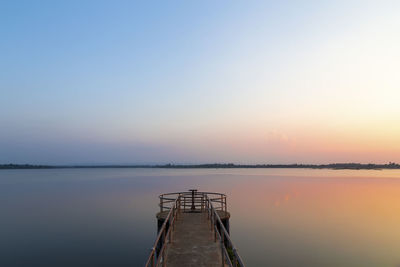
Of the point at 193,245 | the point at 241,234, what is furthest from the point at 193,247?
the point at 241,234

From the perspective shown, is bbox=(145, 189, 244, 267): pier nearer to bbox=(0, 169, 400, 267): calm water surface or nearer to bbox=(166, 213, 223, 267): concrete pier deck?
bbox=(166, 213, 223, 267): concrete pier deck

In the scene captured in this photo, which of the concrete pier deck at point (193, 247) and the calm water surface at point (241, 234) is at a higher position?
the concrete pier deck at point (193, 247)

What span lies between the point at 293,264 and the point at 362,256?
17.9ft

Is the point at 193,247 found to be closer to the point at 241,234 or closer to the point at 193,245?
the point at 193,245

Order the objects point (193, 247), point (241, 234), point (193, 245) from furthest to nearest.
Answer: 1. point (241, 234)
2. point (193, 245)
3. point (193, 247)

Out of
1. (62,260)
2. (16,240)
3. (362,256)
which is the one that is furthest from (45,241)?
(362,256)

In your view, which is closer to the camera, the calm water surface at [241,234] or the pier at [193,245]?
the pier at [193,245]

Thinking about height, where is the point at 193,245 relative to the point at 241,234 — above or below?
above

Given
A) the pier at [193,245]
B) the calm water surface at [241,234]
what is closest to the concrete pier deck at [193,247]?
the pier at [193,245]

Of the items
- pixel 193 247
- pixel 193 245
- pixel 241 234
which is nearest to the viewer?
pixel 193 247

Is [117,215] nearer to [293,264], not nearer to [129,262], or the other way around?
[129,262]

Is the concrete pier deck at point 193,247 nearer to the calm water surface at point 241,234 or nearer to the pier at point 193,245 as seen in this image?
the pier at point 193,245

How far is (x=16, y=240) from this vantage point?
21.8 m

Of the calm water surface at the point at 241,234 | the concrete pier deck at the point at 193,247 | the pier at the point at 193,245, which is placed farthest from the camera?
the calm water surface at the point at 241,234
